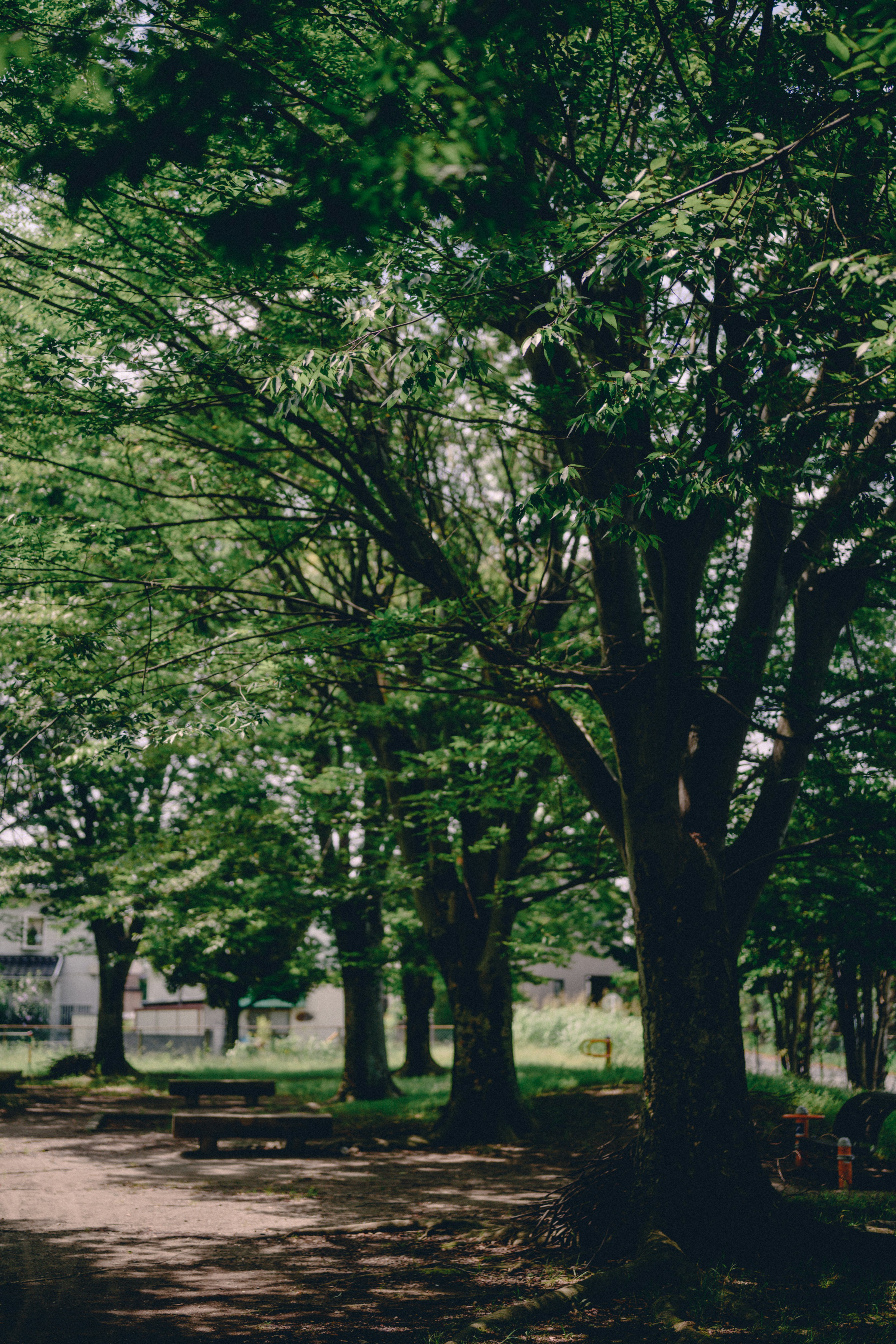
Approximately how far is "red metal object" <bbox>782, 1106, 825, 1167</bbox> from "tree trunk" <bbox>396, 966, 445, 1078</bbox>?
52.2 ft

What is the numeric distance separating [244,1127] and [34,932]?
16.1m

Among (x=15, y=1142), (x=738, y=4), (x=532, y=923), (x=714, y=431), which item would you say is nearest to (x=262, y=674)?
(x=714, y=431)

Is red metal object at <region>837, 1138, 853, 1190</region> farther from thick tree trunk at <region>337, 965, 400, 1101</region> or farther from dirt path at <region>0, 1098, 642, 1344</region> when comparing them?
thick tree trunk at <region>337, 965, 400, 1101</region>

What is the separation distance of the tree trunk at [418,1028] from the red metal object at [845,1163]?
17068mm

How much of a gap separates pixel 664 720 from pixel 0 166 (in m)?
7.16

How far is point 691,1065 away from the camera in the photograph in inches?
293

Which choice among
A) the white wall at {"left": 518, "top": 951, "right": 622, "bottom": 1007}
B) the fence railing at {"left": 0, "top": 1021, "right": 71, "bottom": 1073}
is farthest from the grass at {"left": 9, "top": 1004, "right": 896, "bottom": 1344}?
the white wall at {"left": 518, "top": 951, "right": 622, "bottom": 1007}

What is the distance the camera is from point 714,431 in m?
6.79

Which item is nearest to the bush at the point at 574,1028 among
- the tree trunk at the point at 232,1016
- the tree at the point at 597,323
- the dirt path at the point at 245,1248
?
the tree trunk at the point at 232,1016

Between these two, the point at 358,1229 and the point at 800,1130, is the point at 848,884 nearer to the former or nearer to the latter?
the point at 800,1130

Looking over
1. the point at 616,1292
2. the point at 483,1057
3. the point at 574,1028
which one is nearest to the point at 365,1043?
the point at 483,1057

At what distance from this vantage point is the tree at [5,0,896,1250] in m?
4.15

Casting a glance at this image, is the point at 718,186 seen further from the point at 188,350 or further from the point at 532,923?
the point at 532,923

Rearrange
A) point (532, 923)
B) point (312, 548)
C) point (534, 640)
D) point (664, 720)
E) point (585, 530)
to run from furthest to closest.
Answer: point (532, 923) < point (312, 548) < point (534, 640) < point (664, 720) < point (585, 530)
